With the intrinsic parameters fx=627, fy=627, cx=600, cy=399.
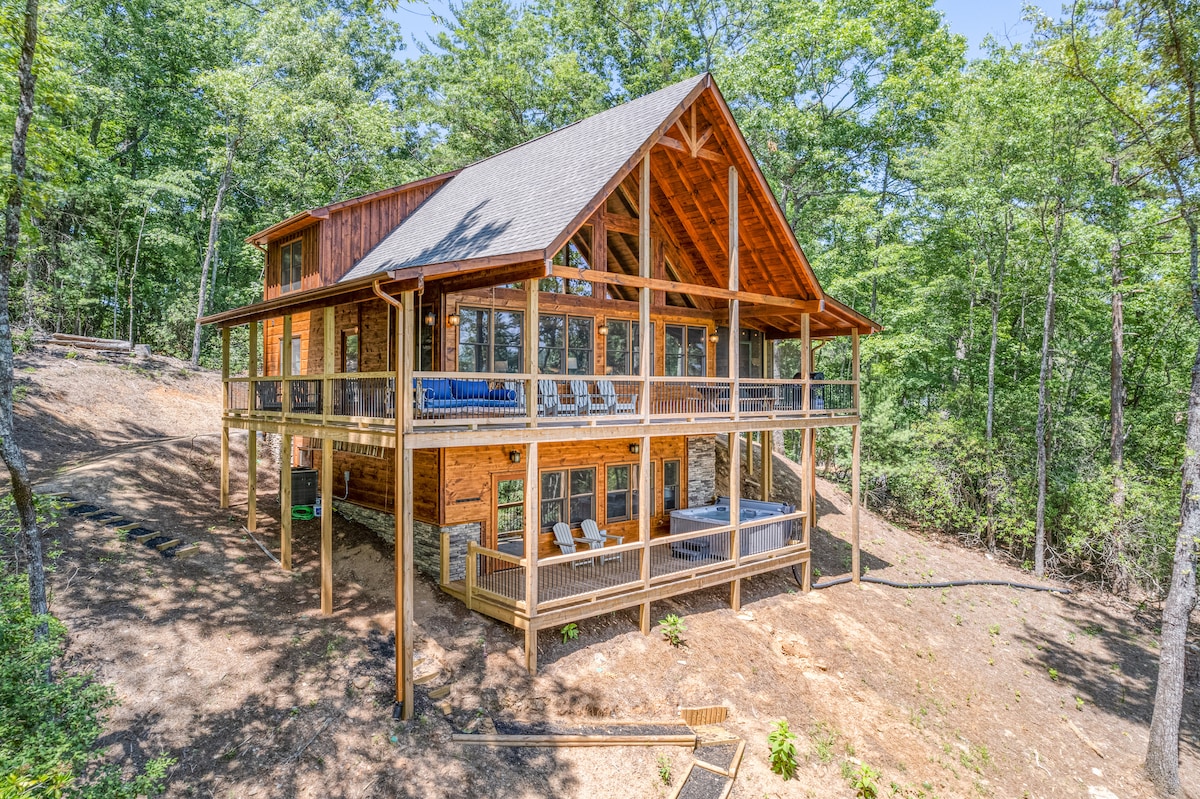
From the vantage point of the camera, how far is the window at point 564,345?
1304 centimetres

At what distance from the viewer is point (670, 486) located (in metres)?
15.6

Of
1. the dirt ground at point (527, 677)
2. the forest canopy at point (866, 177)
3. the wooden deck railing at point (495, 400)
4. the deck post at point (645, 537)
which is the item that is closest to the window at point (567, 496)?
the wooden deck railing at point (495, 400)

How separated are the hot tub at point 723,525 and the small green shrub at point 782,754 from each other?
14.5 feet

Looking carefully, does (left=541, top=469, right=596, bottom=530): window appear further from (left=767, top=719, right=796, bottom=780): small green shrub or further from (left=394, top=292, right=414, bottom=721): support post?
(left=767, top=719, right=796, bottom=780): small green shrub

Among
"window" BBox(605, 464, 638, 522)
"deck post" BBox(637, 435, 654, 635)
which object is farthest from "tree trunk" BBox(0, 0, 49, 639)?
"window" BBox(605, 464, 638, 522)

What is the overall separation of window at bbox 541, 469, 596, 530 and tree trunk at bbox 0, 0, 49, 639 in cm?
770

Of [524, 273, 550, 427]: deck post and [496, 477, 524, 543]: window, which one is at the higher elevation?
[524, 273, 550, 427]: deck post

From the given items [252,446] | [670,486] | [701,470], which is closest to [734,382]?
[670,486]

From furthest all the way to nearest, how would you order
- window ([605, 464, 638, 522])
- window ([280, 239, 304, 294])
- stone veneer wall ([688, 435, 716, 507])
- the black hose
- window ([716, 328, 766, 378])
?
window ([716, 328, 766, 378]) < stone veneer wall ([688, 435, 716, 507]) < window ([280, 239, 304, 294]) < the black hose < window ([605, 464, 638, 522])

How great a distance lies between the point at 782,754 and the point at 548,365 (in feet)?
26.3

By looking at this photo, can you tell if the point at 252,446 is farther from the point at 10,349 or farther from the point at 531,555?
the point at 531,555

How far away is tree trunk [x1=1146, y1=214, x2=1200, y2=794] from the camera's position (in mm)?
10141

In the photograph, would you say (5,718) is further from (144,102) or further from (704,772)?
(144,102)

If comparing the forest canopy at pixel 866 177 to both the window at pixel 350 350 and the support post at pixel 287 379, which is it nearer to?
the support post at pixel 287 379
